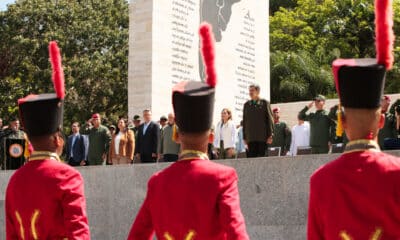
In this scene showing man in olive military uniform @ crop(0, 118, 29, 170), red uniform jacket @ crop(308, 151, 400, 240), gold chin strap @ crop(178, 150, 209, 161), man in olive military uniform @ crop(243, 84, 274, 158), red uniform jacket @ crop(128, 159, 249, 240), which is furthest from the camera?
man in olive military uniform @ crop(0, 118, 29, 170)

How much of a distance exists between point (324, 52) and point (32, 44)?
14288 millimetres

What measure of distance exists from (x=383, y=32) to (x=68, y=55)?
31.4m

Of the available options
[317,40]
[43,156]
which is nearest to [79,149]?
[43,156]

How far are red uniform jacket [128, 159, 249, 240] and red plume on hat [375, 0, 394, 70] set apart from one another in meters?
1.12

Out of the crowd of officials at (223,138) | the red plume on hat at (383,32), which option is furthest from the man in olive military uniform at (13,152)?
the red plume on hat at (383,32)

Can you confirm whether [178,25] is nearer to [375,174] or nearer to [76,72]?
[76,72]

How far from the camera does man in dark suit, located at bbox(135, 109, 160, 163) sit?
13.8 m

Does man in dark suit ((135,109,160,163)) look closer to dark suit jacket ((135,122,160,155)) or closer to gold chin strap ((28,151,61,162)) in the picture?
dark suit jacket ((135,122,160,155))

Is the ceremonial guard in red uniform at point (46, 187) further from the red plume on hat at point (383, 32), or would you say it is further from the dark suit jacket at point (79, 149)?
the dark suit jacket at point (79, 149)

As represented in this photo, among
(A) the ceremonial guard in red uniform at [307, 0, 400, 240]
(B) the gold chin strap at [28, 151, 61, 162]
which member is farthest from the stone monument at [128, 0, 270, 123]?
(A) the ceremonial guard in red uniform at [307, 0, 400, 240]

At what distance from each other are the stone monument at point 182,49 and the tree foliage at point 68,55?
11.6 m

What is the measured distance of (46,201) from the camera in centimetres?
492

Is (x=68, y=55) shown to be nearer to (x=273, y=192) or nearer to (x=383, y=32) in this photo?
(x=273, y=192)

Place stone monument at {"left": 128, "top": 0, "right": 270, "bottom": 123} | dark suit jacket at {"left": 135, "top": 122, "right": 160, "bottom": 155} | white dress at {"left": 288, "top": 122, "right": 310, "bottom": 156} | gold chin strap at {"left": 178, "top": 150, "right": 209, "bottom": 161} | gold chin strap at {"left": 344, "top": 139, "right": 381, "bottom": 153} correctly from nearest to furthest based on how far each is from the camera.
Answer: gold chin strap at {"left": 344, "top": 139, "right": 381, "bottom": 153} < gold chin strap at {"left": 178, "top": 150, "right": 209, "bottom": 161} < dark suit jacket at {"left": 135, "top": 122, "right": 160, "bottom": 155} < white dress at {"left": 288, "top": 122, "right": 310, "bottom": 156} < stone monument at {"left": 128, "top": 0, "right": 270, "bottom": 123}
